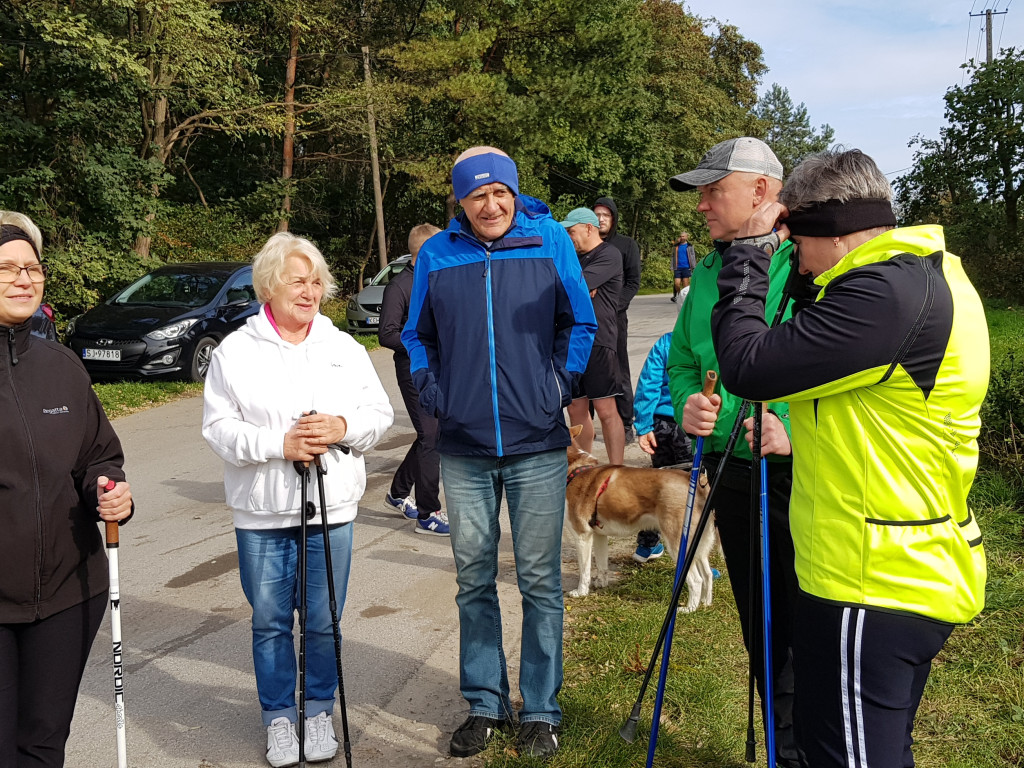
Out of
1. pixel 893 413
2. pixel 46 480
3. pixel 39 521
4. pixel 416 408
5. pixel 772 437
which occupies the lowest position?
pixel 416 408

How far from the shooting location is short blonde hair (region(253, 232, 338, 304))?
11.8 ft

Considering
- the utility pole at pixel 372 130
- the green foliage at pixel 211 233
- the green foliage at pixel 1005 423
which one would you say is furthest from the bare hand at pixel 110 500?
the utility pole at pixel 372 130

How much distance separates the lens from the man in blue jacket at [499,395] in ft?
11.4

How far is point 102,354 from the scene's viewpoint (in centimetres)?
1316

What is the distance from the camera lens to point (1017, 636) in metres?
4.49

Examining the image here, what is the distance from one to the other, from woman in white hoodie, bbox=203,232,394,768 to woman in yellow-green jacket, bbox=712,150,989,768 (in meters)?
1.89

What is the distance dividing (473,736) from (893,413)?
7.57 feet

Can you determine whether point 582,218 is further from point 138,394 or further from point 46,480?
point 138,394

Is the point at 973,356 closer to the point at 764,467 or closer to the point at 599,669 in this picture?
the point at 764,467

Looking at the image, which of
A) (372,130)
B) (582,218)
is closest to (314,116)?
(372,130)

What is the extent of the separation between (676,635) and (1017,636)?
166 cm

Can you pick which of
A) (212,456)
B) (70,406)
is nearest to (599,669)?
(70,406)

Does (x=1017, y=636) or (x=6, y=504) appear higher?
(x=6, y=504)

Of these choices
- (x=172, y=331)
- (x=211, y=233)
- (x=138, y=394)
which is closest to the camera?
(x=138, y=394)
